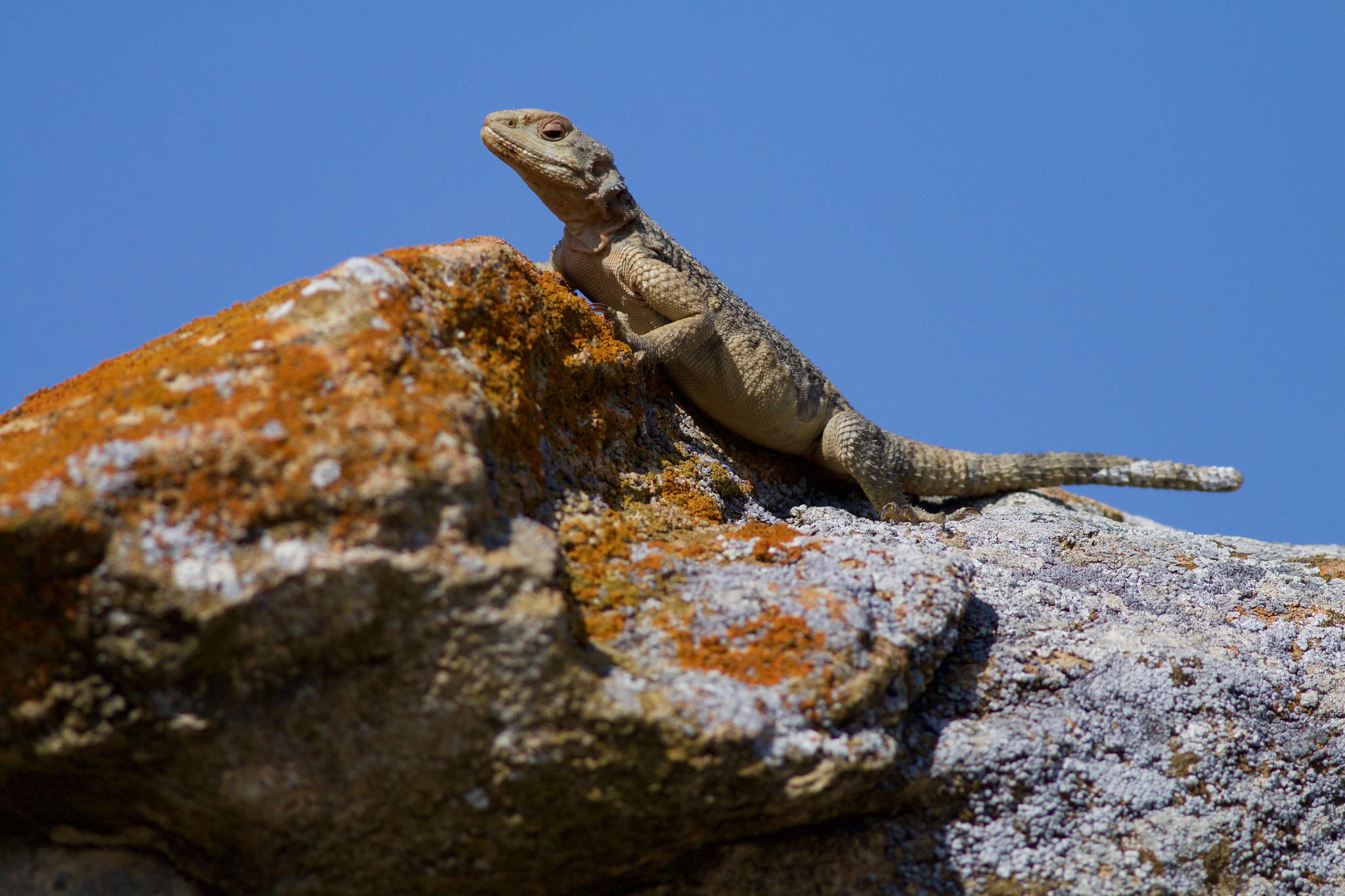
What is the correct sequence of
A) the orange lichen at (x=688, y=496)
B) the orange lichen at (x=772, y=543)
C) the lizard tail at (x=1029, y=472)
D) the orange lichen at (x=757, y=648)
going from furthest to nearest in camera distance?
1. the lizard tail at (x=1029, y=472)
2. the orange lichen at (x=688, y=496)
3. the orange lichen at (x=772, y=543)
4. the orange lichen at (x=757, y=648)

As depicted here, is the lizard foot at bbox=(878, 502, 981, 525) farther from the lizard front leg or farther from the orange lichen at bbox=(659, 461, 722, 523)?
the orange lichen at bbox=(659, 461, 722, 523)

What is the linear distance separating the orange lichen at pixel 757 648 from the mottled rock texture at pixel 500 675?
0.6 inches

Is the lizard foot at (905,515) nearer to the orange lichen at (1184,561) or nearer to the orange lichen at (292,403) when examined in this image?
the orange lichen at (1184,561)

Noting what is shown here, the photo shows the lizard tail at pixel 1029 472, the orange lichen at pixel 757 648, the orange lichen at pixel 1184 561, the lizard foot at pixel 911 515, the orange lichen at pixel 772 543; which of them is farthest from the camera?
the lizard tail at pixel 1029 472

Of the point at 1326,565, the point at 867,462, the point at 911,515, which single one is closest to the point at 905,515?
the point at 911,515

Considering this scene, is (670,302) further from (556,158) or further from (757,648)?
(757,648)

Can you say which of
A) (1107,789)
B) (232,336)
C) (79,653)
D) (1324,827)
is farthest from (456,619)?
(1324,827)

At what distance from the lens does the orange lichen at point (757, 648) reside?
12.4 feet

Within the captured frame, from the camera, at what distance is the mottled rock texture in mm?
3191

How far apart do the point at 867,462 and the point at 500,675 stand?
455 cm

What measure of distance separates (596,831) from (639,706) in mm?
596

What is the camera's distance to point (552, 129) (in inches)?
262

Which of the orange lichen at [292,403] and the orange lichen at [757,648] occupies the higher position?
the orange lichen at [292,403]

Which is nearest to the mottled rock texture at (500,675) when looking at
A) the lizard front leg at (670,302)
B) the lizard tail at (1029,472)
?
the lizard front leg at (670,302)
